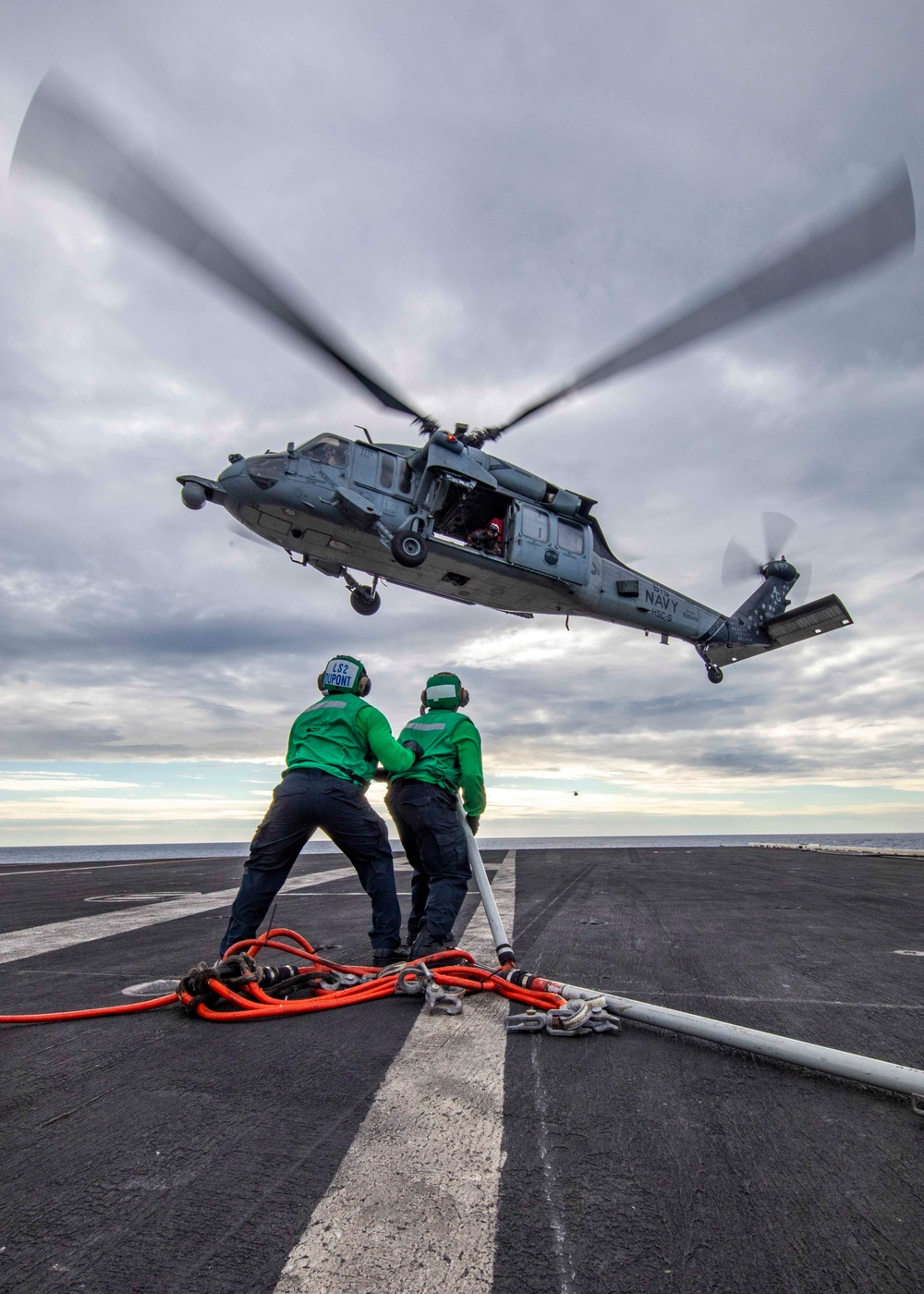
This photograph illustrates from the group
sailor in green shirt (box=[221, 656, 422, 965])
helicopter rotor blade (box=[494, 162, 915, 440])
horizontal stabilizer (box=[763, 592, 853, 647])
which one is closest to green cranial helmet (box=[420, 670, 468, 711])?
sailor in green shirt (box=[221, 656, 422, 965])

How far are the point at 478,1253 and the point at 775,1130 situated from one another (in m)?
1.10

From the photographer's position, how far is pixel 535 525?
1391 centimetres

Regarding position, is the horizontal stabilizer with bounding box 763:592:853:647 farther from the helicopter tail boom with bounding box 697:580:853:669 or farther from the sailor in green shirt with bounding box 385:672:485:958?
the sailor in green shirt with bounding box 385:672:485:958

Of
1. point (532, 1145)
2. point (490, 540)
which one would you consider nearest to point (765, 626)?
point (490, 540)

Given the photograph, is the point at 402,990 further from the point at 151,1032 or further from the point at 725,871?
the point at 725,871

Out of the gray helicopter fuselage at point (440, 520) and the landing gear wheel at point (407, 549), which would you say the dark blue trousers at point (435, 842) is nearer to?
the landing gear wheel at point (407, 549)

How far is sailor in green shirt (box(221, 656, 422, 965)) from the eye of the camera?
411cm

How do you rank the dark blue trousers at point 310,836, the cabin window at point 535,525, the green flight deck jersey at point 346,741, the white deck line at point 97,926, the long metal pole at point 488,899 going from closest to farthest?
the long metal pole at point 488,899 → the dark blue trousers at point 310,836 → the green flight deck jersey at point 346,741 → the white deck line at point 97,926 → the cabin window at point 535,525

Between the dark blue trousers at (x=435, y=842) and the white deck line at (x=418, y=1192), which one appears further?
the dark blue trousers at (x=435, y=842)

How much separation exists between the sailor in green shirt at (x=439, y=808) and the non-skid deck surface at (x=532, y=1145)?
81 centimetres

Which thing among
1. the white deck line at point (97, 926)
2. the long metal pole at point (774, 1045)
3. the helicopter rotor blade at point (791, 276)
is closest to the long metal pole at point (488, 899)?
the long metal pole at point (774, 1045)

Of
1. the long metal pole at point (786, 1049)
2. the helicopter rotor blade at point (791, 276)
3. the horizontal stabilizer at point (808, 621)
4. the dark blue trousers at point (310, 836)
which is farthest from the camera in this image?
the horizontal stabilizer at point (808, 621)

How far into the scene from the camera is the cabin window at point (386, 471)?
12797mm

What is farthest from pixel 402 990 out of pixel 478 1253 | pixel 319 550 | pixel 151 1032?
pixel 319 550
